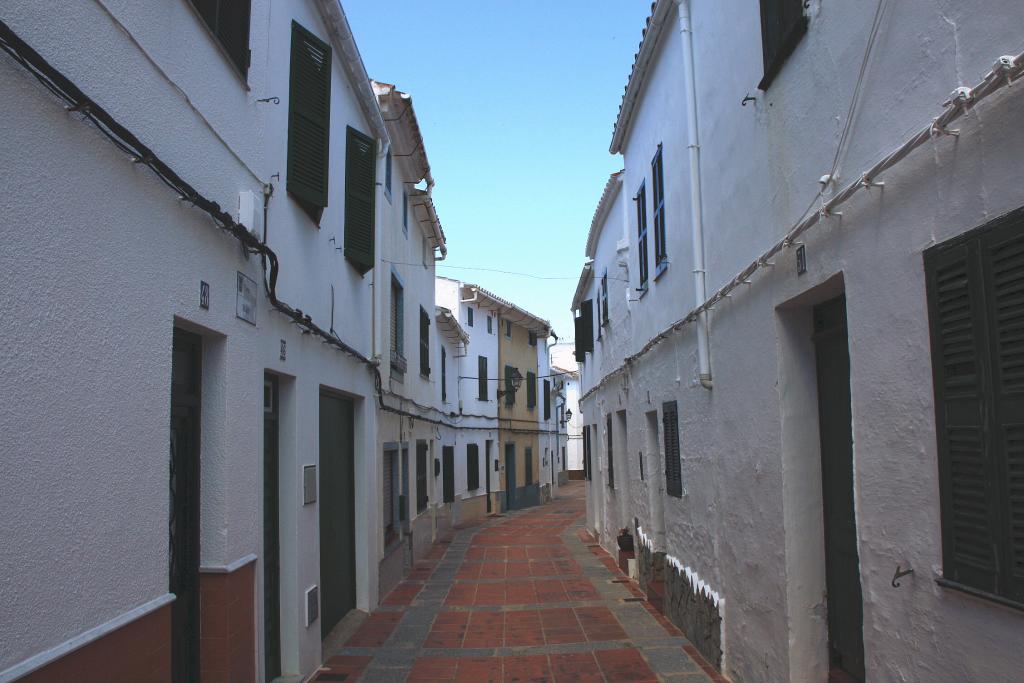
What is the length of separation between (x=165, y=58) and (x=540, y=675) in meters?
5.75

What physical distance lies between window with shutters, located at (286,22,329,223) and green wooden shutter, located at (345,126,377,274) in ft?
4.47

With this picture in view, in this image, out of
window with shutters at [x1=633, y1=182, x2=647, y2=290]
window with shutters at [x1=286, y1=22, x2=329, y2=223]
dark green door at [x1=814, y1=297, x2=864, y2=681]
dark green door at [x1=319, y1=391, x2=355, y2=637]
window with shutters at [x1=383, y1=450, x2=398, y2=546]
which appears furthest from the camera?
window with shutters at [x1=383, y1=450, x2=398, y2=546]

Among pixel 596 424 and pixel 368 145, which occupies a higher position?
pixel 368 145

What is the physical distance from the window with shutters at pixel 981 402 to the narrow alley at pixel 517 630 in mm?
4263

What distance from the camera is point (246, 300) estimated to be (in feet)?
17.7

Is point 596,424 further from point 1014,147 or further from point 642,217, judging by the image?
point 1014,147

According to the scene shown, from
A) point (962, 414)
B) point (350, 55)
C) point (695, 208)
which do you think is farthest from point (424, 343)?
point (962, 414)

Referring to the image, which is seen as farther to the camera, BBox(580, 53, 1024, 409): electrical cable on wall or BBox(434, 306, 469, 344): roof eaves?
BBox(434, 306, 469, 344): roof eaves

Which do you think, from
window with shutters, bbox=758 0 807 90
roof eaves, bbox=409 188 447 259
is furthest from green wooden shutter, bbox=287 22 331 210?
roof eaves, bbox=409 188 447 259

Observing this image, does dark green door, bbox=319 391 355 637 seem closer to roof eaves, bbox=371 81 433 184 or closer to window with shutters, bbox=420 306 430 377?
roof eaves, bbox=371 81 433 184

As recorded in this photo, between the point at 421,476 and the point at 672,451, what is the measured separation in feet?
25.8

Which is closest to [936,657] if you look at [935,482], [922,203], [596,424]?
Result: [935,482]

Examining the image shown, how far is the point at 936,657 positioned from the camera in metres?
3.31

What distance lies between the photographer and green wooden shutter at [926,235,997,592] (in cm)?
301
